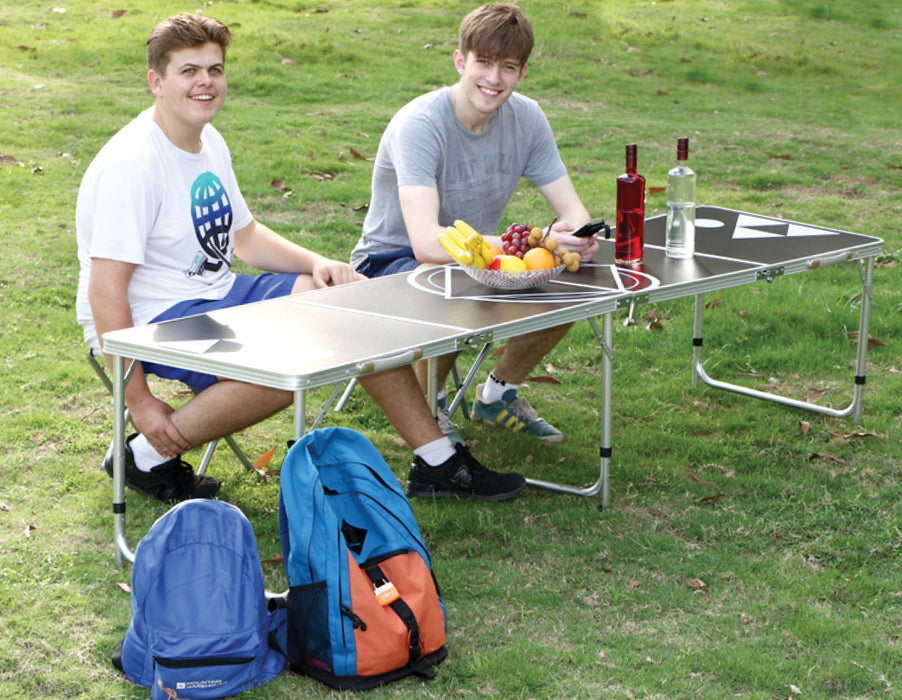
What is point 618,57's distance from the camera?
12.9 meters

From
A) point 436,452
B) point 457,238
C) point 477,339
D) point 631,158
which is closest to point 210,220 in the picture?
point 457,238

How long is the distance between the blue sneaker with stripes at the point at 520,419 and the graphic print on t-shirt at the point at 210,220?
1277mm

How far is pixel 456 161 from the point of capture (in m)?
4.19

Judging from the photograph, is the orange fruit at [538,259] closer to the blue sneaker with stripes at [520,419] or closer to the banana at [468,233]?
the banana at [468,233]

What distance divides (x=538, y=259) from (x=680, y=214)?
74 centimetres

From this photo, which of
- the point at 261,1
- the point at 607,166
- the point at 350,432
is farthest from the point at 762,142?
the point at 350,432

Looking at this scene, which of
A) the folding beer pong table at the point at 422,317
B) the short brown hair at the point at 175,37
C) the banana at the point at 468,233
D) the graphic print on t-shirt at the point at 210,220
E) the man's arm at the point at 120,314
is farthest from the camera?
the graphic print on t-shirt at the point at 210,220

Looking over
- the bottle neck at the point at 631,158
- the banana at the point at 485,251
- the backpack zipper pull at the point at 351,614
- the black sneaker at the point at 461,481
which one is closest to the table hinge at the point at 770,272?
the bottle neck at the point at 631,158

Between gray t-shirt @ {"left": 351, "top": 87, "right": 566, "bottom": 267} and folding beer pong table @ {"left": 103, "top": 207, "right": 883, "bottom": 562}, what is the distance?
18.0 inches

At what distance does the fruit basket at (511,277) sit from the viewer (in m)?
3.38

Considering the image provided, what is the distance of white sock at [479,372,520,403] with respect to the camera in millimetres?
4461

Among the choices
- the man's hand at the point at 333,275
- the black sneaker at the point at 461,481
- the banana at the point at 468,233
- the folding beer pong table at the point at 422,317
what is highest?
the banana at the point at 468,233

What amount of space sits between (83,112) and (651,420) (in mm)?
6497

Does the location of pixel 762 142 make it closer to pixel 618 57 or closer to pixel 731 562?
pixel 618 57
